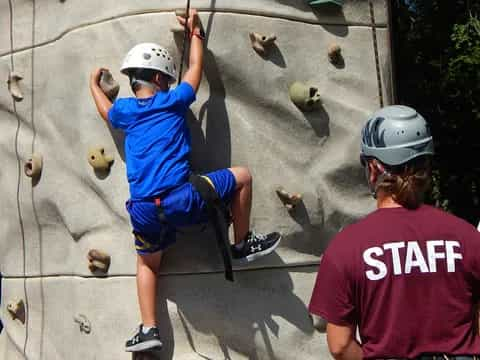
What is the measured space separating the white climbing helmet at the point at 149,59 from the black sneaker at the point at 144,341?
1.31 metres

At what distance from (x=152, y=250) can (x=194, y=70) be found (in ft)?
3.09

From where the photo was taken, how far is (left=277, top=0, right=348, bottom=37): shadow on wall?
167 inches

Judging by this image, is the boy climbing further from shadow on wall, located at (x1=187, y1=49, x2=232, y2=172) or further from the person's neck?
the person's neck

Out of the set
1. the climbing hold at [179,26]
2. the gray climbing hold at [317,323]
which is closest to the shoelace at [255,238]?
the gray climbing hold at [317,323]

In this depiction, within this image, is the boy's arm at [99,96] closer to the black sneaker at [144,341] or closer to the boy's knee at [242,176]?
the boy's knee at [242,176]

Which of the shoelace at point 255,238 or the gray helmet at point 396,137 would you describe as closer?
the gray helmet at point 396,137

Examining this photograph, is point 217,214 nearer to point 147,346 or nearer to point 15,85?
point 147,346

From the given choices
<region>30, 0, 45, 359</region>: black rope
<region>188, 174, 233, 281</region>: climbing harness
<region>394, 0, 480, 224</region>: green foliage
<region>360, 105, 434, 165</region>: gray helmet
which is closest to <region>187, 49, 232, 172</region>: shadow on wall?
<region>188, 174, 233, 281</region>: climbing harness

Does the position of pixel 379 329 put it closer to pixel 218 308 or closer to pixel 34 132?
pixel 218 308

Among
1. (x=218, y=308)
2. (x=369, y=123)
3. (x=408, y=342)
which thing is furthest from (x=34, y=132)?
(x=408, y=342)

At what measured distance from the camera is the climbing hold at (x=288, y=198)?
4.09 meters

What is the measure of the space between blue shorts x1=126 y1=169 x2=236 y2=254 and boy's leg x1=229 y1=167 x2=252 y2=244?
0.04 meters

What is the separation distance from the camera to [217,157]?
405cm

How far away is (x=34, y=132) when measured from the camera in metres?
4.58
